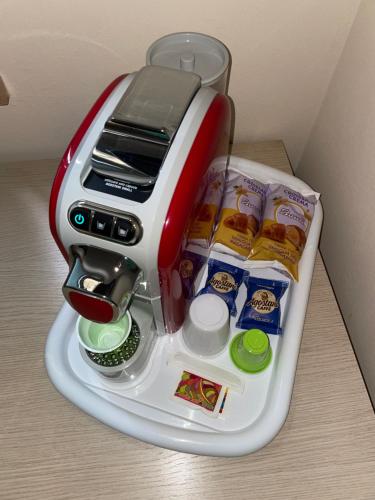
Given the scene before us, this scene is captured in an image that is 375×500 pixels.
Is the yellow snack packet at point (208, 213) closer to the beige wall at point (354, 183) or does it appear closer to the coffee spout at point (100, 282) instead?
the coffee spout at point (100, 282)

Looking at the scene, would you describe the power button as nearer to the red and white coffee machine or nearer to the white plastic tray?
the red and white coffee machine

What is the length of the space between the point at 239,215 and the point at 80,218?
12.0 inches

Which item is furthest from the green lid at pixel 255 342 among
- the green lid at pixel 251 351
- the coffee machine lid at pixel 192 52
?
the coffee machine lid at pixel 192 52

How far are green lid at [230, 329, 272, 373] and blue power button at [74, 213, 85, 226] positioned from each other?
263mm

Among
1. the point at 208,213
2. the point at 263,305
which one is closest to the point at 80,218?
the point at 208,213

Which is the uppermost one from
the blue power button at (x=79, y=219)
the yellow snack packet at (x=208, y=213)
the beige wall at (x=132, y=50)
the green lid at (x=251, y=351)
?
the beige wall at (x=132, y=50)

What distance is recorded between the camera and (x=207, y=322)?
55 cm

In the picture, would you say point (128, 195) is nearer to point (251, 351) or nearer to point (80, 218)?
point (80, 218)

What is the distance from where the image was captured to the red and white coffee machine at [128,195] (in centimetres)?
42

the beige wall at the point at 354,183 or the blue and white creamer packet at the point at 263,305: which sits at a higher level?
the beige wall at the point at 354,183

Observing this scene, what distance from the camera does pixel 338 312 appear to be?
66 centimetres

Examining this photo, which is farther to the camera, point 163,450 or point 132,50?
point 132,50

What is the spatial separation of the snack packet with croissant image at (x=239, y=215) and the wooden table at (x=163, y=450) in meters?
0.15

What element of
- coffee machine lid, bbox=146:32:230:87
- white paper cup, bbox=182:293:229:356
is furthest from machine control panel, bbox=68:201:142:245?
coffee machine lid, bbox=146:32:230:87
